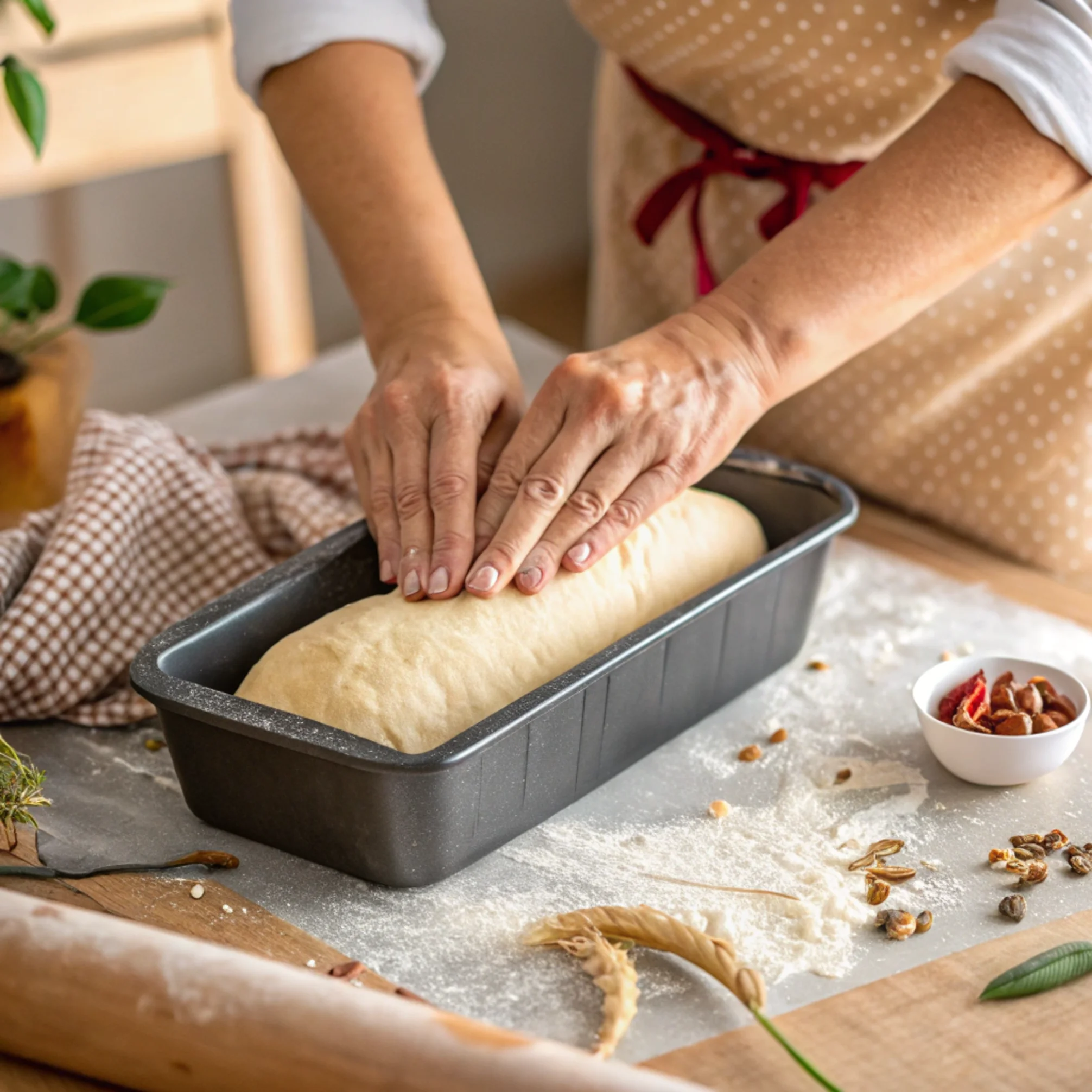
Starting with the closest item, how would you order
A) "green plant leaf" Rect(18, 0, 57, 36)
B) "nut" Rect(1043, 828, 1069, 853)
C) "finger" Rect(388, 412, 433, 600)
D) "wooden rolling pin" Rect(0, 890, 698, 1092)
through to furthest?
1. "wooden rolling pin" Rect(0, 890, 698, 1092)
2. "nut" Rect(1043, 828, 1069, 853)
3. "finger" Rect(388, 412, 433, 600)
4. "green plant leaf" Rect(18, 0, 57, 36)

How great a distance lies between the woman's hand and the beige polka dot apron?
401 mm

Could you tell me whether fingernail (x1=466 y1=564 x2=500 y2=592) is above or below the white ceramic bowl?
above

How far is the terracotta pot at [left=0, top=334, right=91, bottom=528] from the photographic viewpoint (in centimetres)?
156

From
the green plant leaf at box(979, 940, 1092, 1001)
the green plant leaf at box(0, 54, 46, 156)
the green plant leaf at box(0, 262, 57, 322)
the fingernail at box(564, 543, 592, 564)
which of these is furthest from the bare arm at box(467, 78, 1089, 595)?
the green plant leaf at box(0, 262, 57, 322)

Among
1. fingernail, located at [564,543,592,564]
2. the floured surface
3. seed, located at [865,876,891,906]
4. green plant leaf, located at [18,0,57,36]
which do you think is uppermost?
green plant leaf, located at [18,0,57,36]

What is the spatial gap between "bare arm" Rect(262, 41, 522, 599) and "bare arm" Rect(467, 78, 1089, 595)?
0.17 ft

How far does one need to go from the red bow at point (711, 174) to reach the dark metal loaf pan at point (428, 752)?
38 centimetres

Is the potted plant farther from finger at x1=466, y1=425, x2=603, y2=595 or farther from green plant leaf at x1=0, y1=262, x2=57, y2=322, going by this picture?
finger at x1=466, y1=425, x2=603, y2=595

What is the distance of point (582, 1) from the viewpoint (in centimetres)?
151

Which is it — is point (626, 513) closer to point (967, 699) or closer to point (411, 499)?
point (411, 499)

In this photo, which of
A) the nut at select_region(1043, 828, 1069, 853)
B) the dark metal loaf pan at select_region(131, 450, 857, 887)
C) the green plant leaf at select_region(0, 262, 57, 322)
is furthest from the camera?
the green plant leaf at select_region(0, 262, 57, 322)

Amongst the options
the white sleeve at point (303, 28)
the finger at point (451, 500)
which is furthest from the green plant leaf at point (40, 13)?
the finger at point (451, 500)

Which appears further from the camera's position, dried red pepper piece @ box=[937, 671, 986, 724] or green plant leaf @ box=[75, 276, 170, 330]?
green plant leaf @ box=[75, 276, 170, 330]

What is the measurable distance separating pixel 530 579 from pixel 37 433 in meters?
0.72
